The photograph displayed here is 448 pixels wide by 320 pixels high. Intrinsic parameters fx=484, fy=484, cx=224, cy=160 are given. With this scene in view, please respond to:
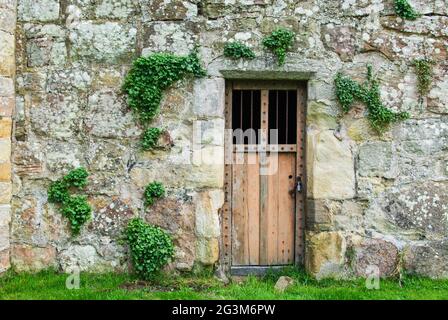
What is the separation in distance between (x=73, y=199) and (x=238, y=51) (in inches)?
81.1

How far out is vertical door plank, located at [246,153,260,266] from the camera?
4.81m

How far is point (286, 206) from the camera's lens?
15.9ft

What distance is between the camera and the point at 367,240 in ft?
14.8

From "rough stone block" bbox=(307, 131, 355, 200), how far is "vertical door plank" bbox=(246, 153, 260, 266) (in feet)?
1.92

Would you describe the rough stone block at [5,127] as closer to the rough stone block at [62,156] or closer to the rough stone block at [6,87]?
the rough stone block at [6,87]

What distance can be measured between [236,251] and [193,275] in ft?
1.77

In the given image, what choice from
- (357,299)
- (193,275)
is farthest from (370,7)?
(193,275)

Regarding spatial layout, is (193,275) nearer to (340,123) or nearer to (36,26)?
(340,123)

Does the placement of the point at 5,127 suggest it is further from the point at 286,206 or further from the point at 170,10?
the point at 286,206

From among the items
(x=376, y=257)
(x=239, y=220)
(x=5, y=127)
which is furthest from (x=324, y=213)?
(x=5, y=127)

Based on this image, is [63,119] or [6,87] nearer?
[6,87]

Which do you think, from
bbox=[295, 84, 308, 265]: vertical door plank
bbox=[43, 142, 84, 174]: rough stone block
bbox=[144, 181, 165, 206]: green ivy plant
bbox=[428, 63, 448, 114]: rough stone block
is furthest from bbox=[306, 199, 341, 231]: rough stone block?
bbox=[43, 142, 84, 174]: rough stone block

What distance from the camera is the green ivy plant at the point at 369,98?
449 centimetres

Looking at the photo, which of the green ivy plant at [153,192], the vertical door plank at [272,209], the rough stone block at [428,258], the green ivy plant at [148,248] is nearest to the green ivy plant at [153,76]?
the green ivy plant at [153,192]
